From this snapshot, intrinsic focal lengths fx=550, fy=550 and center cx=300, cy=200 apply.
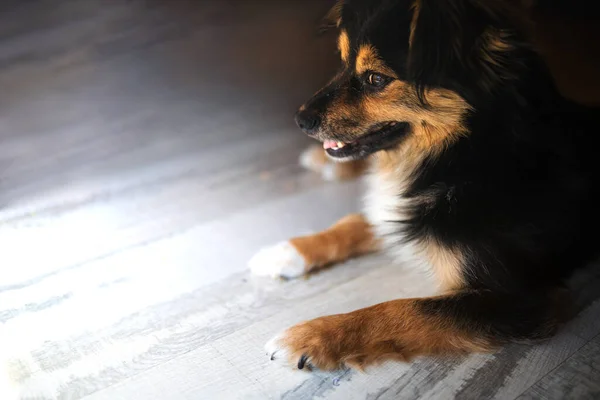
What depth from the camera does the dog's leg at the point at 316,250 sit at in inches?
61.7

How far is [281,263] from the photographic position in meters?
1.56

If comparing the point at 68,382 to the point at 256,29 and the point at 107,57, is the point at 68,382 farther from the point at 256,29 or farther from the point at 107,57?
the point at 256,29

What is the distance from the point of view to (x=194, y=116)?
2.07 meters

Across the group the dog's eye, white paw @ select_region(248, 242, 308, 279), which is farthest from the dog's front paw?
the dog's eye

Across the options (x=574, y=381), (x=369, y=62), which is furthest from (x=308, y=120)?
(x=574, y=381)

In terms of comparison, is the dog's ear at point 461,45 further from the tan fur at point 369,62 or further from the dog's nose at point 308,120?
the dog's nose at point 308,120

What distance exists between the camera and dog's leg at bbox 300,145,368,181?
6.91 ft

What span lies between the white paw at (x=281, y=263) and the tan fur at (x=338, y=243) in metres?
0.02

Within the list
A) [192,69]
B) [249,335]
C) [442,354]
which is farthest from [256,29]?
[442,354]

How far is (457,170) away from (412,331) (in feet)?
1.33

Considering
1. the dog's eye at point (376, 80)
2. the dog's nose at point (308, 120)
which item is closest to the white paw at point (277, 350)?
the dog's nose at point (308, 120)

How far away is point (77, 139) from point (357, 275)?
1012 millimetres

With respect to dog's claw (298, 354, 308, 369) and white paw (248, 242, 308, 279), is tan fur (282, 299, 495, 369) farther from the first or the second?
white paw (248, 242, 308, 279)

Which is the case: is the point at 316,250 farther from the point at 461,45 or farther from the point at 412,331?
the point at 461,45
